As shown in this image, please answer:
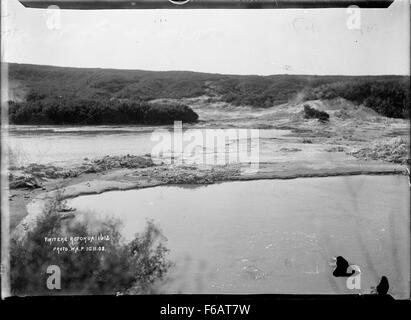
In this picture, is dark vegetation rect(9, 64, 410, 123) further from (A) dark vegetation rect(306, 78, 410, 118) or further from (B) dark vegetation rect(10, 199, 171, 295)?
(B) dark vegetation rect(10, 199, 171, 295)

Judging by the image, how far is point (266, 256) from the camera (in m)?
2.62

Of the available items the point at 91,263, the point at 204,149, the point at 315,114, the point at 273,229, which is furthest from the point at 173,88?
the point at 91,263

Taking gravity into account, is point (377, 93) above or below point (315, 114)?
above

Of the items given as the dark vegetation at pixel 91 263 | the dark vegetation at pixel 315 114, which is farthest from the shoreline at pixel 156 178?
the dark vegetation at pixel 315 114

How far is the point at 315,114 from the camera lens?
2.81 meters

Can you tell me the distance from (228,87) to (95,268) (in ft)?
4.65

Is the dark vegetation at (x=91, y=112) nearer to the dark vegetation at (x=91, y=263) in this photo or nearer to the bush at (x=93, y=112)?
the bush at (x=93, y=112)

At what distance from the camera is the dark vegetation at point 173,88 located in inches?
107

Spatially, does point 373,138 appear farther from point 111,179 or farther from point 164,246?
point 111,179

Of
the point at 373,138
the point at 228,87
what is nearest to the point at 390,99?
the point at 373,138

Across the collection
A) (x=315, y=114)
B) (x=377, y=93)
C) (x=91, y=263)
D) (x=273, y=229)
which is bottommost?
(x=91, y=263)

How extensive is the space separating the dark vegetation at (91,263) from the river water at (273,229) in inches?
3.4

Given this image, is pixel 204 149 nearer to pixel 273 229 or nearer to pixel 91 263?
pixel 273 229

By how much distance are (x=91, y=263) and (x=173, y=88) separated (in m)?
1.20
